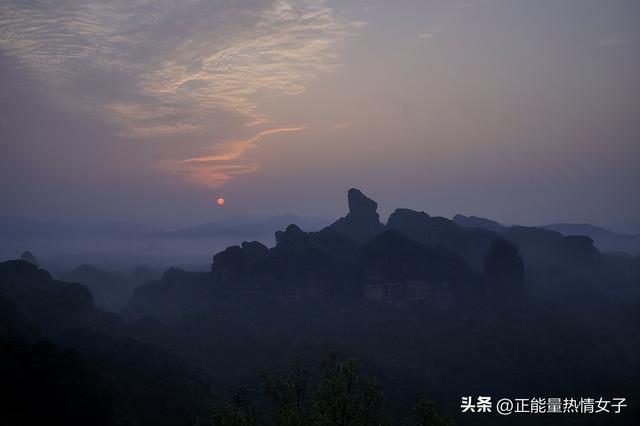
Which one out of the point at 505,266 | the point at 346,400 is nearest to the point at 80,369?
the point at 346,400

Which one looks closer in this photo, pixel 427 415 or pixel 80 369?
pixel 427 415

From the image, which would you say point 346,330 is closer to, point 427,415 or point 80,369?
point 80,369

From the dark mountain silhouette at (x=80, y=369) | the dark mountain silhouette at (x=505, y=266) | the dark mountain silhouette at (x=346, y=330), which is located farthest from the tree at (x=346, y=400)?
the dark mountain silhouette at (x=505, y=266)

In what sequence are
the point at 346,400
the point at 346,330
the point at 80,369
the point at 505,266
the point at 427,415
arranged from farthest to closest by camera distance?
the point at 505,266
the point at 346,330
the point at 80,369
the point at 427,415
the point at 346,400

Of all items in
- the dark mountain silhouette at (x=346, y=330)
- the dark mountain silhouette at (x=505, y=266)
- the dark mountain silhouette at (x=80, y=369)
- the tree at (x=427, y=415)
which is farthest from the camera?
the dark mountain silhouette at (x=505, y=266)

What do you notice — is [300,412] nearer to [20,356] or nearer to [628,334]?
[20,356]

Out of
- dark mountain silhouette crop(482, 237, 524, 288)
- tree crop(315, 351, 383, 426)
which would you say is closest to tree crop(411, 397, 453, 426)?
tree crop(315, 351, 383, 426)

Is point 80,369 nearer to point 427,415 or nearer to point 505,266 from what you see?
point 427,415

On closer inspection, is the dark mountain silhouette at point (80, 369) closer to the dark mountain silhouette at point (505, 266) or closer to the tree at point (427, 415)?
the tree at point (427, 415)

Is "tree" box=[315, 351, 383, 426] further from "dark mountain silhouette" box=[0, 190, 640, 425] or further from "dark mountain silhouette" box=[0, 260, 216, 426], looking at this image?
"dark mountain silhouette" box=[0, 260, 216, 426]

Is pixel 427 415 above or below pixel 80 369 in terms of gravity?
above

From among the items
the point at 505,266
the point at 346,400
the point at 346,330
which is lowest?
the point at 346,330

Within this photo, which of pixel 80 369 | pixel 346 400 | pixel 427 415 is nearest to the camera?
pixel 346 400

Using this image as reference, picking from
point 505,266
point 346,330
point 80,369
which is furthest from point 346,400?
point 505,266
